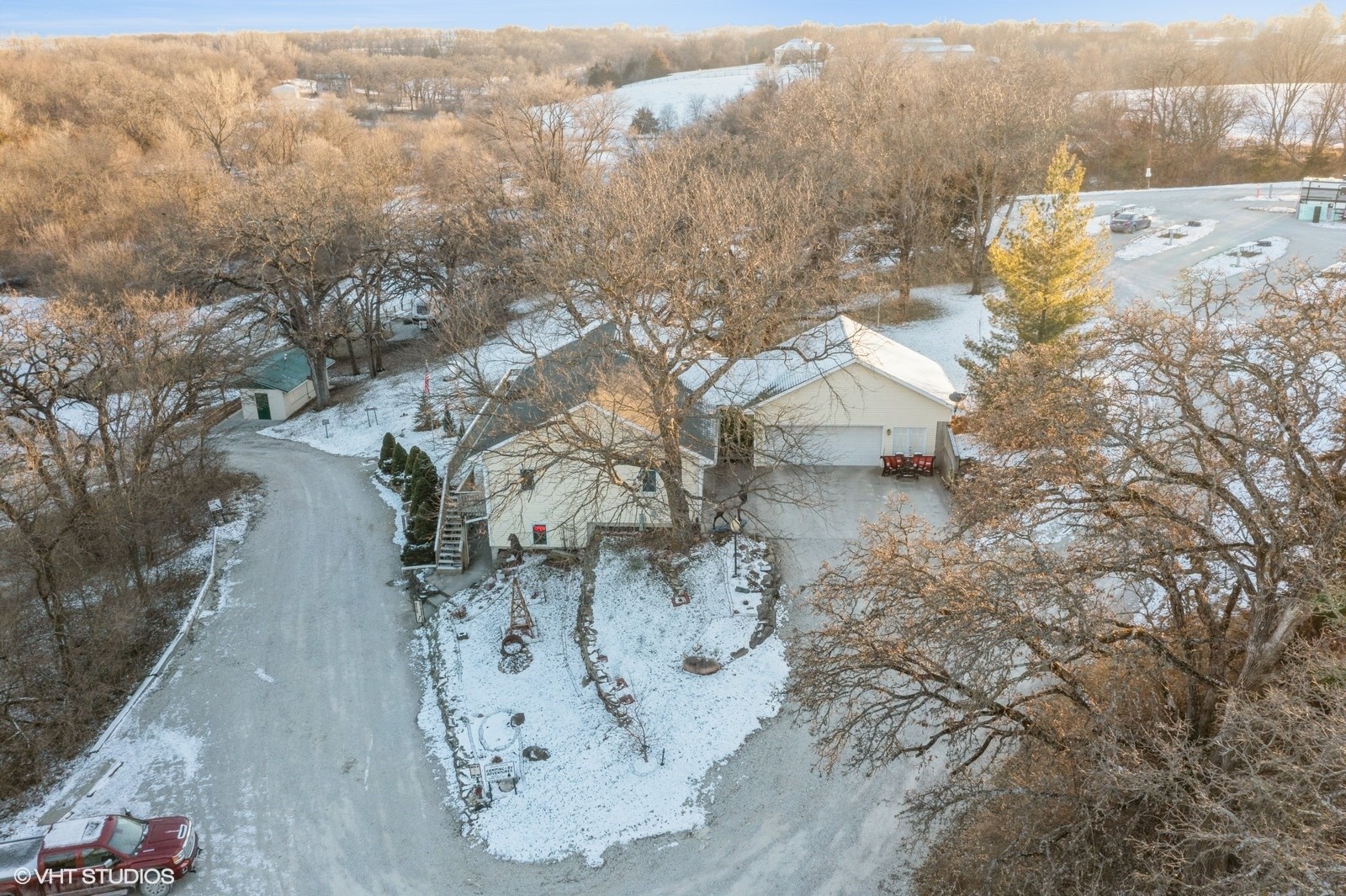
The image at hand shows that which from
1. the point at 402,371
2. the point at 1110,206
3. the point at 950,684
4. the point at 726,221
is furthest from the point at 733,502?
the point at 1110,206

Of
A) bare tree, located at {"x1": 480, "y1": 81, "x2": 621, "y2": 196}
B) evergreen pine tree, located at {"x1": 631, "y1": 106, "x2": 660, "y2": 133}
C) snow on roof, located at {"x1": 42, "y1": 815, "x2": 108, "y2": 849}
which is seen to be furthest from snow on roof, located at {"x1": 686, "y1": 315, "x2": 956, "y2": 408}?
evergreen pine tree, located at {"x1": 631, "y1": 106, "x2": 660, "y2": 133}

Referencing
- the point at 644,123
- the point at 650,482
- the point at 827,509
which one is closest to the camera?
the point at 650,482

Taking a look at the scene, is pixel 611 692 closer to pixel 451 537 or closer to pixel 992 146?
pixel 451 537

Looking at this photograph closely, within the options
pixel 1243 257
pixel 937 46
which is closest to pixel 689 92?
pixel 937 46

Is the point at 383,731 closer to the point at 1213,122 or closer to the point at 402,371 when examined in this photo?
the point at 402,371

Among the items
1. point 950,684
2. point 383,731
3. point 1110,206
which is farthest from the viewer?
point 1110,206
